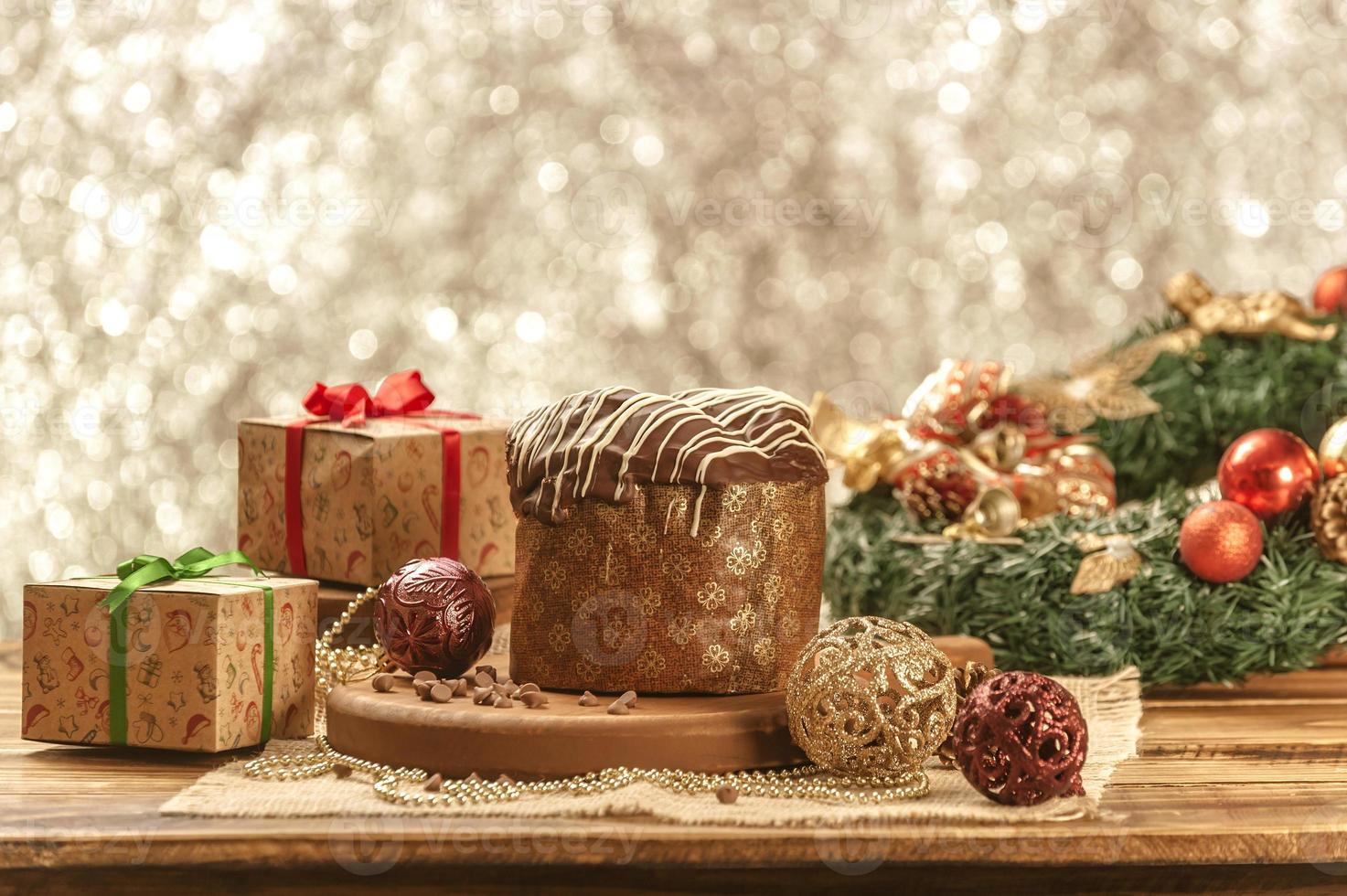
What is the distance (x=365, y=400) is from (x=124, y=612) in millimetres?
396

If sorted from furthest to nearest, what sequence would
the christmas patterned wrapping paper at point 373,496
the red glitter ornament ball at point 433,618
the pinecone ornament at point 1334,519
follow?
the pinecone ornament at point 1334,519
the christmas patterned wrapping paper at point 373,496
the red glitter ornament ball at point 433,618

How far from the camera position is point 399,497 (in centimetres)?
132

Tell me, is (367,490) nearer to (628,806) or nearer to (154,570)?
(154,570)

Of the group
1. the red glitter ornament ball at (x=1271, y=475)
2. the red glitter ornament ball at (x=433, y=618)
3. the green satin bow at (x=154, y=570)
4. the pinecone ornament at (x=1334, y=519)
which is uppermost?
the red glitter ornament ball at (x=1271, y=475)

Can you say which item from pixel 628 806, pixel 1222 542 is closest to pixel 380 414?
pixel 628 806

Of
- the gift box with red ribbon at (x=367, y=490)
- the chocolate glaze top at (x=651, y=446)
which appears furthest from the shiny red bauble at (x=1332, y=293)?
the gift box with red ribbon at (x=367, y=490)

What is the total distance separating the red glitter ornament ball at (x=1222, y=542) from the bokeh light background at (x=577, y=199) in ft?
2.27

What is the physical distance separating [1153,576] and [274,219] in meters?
1.25

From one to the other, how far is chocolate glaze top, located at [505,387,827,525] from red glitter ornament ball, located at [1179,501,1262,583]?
485 millimetres

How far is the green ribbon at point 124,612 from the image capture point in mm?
1075

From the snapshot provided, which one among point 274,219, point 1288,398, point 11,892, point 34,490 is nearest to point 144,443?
point 34,490

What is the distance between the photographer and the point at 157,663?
1070 mm

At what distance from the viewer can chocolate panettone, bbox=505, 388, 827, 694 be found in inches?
42.0

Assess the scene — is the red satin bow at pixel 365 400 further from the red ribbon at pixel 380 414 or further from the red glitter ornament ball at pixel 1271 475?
the red glitter ornament ball at pixel 1271 475
